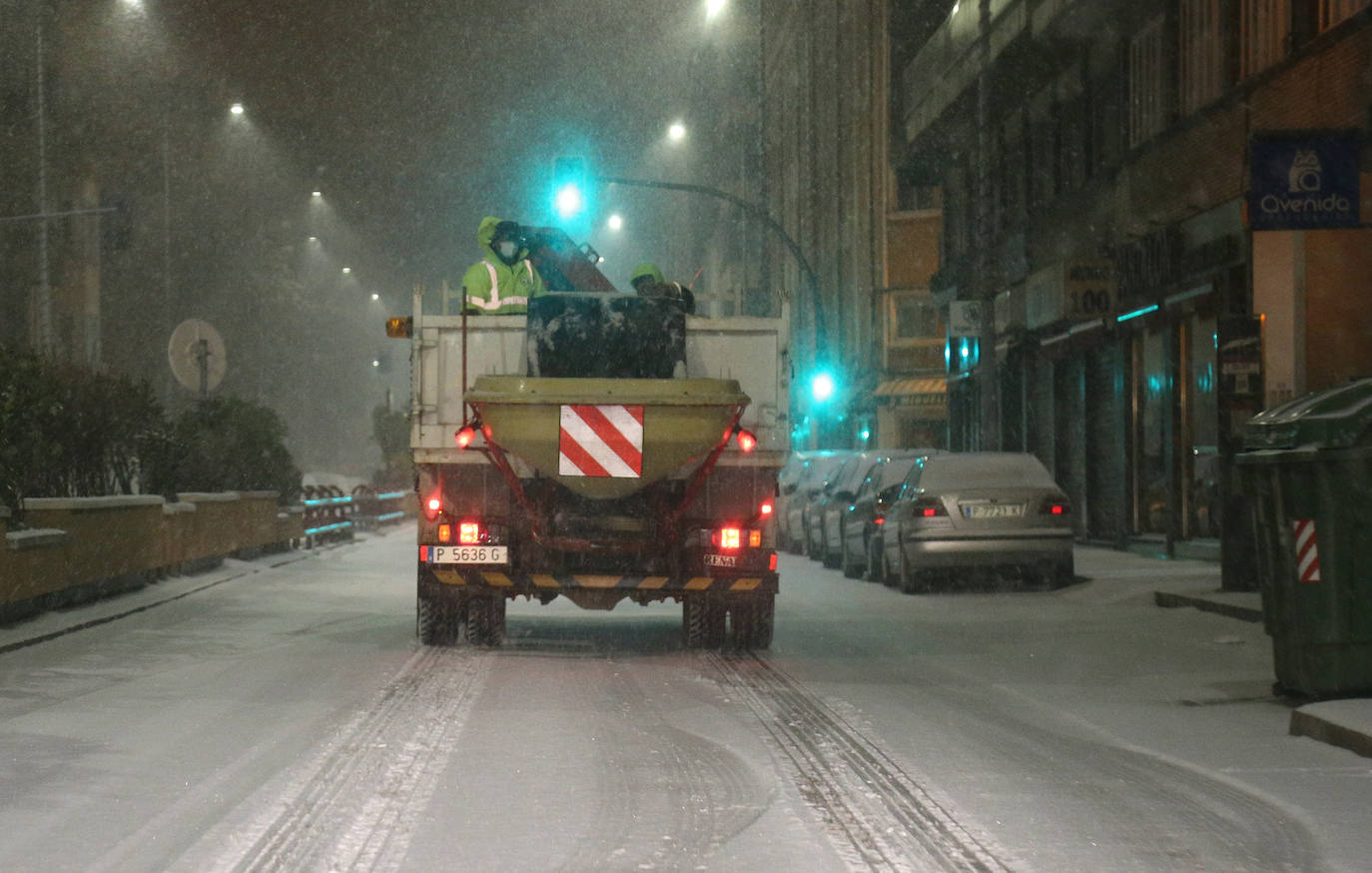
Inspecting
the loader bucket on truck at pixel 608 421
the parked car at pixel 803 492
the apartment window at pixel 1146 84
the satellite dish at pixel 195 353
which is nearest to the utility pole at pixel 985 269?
the apartment window at pixel 1146 84

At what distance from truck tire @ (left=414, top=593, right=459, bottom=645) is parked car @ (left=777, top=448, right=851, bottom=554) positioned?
15.7 m

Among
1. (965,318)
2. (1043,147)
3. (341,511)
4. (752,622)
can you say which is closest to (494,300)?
(752,622)

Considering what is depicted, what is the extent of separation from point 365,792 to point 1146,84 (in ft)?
74.8

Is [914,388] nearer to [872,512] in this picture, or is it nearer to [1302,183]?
[872,512]

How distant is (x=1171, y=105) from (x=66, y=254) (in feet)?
130

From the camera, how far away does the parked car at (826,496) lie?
27.0 meters

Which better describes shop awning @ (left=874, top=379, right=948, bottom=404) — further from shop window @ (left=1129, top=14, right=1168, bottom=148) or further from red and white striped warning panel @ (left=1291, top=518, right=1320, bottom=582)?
red and white striped warning panel @ (left=1291, top=518, right=1320, bottom=582)

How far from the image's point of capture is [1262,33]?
23.0 meters

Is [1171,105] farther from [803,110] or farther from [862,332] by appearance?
[803,110]

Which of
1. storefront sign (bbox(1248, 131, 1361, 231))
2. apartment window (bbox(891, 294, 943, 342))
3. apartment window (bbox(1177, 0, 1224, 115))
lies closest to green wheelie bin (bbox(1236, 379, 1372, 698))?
storefront sign (bbox(1248, 131, 1361, 231))

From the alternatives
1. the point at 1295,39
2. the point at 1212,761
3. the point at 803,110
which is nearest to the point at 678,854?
the point at 1212,761

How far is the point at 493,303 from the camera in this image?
1435cm

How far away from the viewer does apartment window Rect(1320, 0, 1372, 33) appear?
19984 millimetres

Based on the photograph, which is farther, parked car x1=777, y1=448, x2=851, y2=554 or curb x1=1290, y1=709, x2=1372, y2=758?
parked car x1=777, y1=448, x2=851, y2=554
